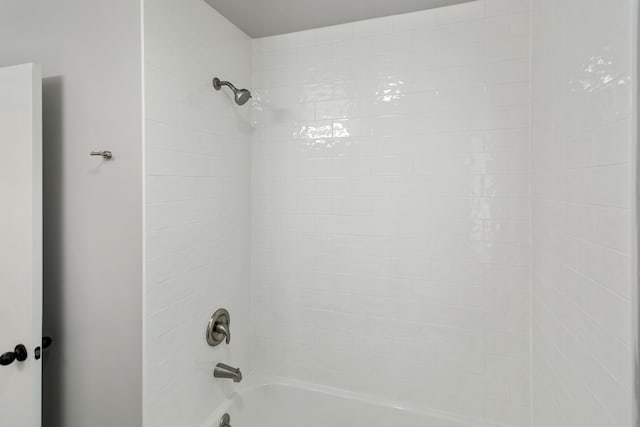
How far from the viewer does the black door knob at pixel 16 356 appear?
4.16 ft

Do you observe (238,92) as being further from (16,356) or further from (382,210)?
(16,356)

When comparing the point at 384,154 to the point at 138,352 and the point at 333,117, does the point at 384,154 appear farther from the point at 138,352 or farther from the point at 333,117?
the point at 138,352

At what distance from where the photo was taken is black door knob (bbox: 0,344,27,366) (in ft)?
4.16

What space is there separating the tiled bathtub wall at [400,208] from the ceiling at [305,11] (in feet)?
0.16

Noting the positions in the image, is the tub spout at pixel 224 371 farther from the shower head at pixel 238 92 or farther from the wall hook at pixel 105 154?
the shower head at pixel 238 92

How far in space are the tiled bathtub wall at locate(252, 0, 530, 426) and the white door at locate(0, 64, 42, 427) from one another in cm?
96

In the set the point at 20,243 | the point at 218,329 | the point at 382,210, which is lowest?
the point at 218,329

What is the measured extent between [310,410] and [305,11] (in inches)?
79.0

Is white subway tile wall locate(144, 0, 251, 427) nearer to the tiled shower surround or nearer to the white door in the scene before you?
the tiled shower surround

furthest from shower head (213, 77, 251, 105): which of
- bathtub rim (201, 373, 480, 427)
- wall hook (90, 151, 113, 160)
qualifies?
bathtub rim (201, 373, 480, 427)

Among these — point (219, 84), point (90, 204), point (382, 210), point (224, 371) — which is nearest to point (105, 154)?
point (90, 204)

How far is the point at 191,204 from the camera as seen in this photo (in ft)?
4.79

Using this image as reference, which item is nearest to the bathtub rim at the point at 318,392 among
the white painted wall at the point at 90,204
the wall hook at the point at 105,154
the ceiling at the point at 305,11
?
the white painted wall at the point at 90,204

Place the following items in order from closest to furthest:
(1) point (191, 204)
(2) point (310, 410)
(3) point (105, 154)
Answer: (3) point (105, 154)
(1) point (191, 204)
(2) point (310, 410)
